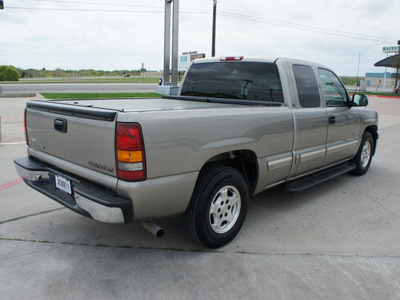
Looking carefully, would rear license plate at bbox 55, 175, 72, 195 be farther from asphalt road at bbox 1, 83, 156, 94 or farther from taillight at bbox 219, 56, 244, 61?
asphalt road at bbox 1, 83, 156, 94

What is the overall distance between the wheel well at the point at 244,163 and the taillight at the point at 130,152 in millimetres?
901

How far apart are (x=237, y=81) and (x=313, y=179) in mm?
1585

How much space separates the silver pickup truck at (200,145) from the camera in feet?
8.77

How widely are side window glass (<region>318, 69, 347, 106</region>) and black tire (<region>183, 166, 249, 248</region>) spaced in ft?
6.90

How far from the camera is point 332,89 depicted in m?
4.94

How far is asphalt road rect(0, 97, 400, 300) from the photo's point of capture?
109 inches

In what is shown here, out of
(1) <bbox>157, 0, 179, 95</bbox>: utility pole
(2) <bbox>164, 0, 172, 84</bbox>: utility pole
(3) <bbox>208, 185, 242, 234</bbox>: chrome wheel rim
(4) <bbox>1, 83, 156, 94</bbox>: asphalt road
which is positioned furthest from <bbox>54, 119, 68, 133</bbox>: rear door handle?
(4) <bbox>1, 83, 156, 94</bbox>: asphalt road

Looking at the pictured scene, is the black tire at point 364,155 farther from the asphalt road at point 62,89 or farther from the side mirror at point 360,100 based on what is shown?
the asphalt road at point 62,89

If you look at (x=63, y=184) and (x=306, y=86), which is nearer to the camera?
(x=63, y=184)

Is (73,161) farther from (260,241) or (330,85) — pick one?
(330,85)

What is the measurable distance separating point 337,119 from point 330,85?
0.50 meters

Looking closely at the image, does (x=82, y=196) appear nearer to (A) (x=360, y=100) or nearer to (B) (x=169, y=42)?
(A) (x=360, y=100)

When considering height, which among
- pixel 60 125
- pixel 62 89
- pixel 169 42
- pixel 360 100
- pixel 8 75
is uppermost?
pixel 169 42

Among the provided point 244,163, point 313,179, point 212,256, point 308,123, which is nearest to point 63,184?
point 212,256
